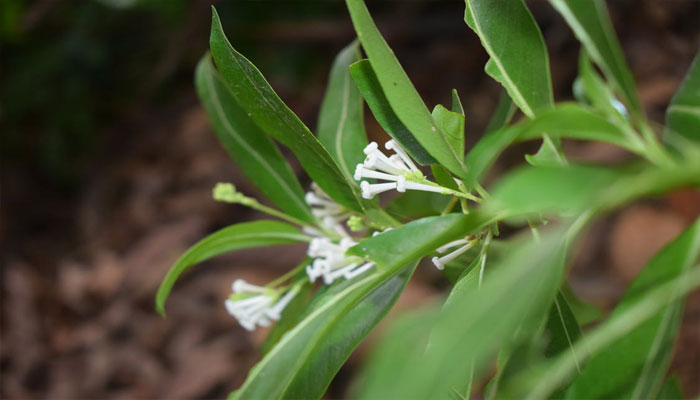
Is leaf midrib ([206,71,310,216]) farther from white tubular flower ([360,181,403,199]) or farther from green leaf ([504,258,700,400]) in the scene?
green leaf ([504,258,700,400])

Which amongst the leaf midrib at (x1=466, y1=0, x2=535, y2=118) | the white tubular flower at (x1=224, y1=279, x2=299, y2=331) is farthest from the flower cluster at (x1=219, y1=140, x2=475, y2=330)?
the leaf midrib at (x1=466, y1=0, x2=535, y2=118)

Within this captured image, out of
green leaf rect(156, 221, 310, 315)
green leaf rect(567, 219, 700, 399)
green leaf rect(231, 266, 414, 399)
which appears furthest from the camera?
green leaf rect(156, 221, 310, 315)

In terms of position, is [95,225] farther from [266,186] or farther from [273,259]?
[266,186]

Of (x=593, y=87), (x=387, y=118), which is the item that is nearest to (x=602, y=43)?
(x=593, y=87)

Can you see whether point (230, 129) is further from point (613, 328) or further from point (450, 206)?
point (613, 328)

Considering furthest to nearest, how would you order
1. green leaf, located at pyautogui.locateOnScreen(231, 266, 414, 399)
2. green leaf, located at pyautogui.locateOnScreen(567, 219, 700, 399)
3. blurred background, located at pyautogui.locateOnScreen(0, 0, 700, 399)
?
blurred background, located at pyautogui.locateOnScreen(0, 0, 700, 399), green leaf, located at pyautogui.locateOnScreen(231, 266, 414, 399), green leaf, located at pyautogui.locateOnScreen(567, 219, 700, 399)

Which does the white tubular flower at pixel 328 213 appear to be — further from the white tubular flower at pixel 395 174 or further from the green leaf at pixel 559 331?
the green leaf at pixel 559 331

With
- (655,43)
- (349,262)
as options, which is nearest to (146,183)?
(655,43)
